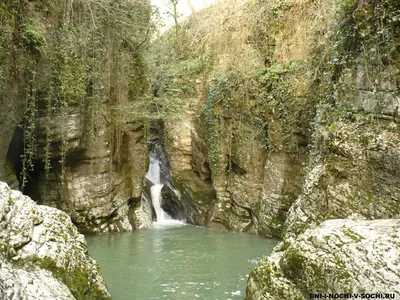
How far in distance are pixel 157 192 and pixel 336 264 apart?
1317 centimetres

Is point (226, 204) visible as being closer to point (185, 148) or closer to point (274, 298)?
point (185, 148)

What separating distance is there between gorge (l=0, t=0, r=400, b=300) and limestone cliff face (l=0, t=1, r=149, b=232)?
47mm

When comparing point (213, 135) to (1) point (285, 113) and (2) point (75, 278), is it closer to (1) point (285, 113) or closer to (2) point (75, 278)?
(1) point (285, 113)

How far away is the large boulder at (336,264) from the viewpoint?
4145mm

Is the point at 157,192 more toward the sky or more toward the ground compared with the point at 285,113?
more toward the ground

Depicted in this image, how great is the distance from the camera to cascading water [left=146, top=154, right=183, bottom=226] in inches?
635

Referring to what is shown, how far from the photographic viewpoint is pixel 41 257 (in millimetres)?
4496

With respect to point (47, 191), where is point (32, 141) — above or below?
above

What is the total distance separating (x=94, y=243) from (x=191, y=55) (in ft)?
29.7

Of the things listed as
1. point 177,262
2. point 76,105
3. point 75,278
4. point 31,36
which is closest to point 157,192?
point 76,105

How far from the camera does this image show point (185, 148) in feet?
48.4

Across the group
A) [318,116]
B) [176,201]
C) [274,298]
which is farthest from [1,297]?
[176,201]

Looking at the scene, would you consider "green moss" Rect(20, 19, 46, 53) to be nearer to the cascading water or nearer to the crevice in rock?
the crevice in rock

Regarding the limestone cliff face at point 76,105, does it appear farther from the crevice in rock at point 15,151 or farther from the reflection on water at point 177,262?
the reflection on water at point 177,262
